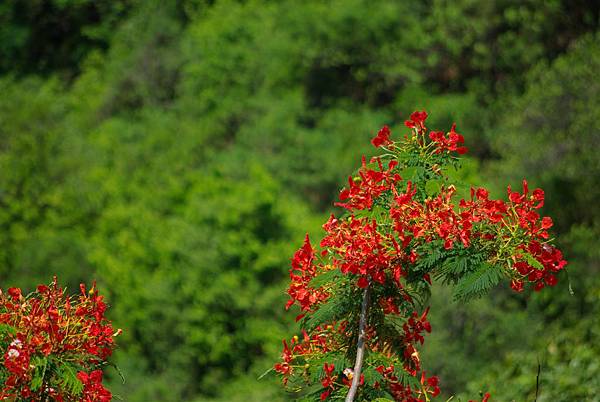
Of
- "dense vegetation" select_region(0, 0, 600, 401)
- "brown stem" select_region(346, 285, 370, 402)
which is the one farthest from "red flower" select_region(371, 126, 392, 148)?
"dense vegetation" select_region(0, 0, 600, 401)

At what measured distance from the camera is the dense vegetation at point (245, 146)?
72.7 feet

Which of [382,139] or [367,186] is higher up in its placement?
[382,139]

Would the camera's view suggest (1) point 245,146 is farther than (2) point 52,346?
Yes

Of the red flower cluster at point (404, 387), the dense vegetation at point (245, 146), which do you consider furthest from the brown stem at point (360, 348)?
the dense vegetation at point (245, 146)

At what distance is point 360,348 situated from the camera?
13.4 ft

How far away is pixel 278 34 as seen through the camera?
133 feet

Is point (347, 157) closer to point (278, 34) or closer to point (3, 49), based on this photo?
point (278, 34)

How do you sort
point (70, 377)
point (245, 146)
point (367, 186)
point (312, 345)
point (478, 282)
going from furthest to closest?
1. point (245, 146)
2. point (312, 345)
3. point (367, 186)
4. point (70, 377)
5. point (478, 282)

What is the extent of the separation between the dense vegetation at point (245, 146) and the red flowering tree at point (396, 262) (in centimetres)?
444

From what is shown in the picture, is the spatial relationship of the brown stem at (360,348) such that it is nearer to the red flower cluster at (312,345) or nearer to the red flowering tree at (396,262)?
the red flowering tree at (396,262)

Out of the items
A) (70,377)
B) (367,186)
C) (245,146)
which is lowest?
(70,377)

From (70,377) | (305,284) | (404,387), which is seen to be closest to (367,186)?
(305,284)

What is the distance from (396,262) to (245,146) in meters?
30.7

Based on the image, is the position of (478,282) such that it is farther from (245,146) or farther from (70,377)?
(245,146)
